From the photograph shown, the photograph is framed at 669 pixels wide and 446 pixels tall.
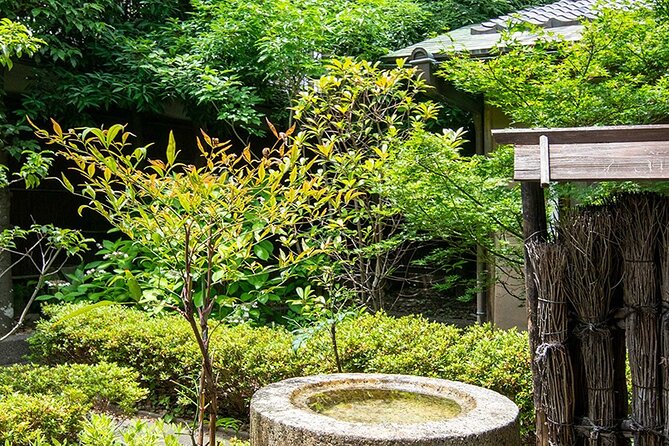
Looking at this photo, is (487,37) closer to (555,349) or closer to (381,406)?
(381,406)

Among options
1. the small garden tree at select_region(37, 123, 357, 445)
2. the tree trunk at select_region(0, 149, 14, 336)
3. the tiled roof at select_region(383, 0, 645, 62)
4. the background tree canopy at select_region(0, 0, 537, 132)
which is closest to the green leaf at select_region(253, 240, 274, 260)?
the background tree canopy at select_region(0, 0, 537, 132)

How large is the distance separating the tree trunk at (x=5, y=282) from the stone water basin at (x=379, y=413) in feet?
17.3

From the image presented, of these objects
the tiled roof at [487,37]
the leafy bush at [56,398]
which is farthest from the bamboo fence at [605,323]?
the tiled roof at [487,37]

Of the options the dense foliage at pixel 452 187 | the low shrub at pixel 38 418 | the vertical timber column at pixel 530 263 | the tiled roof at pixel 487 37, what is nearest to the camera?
the vertical timber column at pixel 530 263

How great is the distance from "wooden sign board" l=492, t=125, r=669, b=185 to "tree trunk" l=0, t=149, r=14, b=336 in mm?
6474

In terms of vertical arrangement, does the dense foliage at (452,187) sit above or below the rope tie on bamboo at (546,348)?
above

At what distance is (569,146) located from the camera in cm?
262

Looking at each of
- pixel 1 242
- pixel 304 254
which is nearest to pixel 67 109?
pixel 1 242

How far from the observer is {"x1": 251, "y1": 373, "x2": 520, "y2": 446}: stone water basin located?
2.76 m

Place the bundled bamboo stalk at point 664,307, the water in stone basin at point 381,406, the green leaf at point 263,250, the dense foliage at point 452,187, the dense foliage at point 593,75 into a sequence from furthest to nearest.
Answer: the green leaf at point 263,250, the dense foliage at point 452,187, the dense foliage at point 593,75, the water in stone basin at point 381,406, the bundled bamboo stalk at point 664,307

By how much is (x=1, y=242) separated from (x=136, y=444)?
272 cm

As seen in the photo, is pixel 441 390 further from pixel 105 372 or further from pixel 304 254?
pixel 105 372

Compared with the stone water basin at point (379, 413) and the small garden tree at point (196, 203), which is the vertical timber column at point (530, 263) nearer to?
the stone water basin at point (379, 413)

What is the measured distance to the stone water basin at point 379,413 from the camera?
9.05 feet
